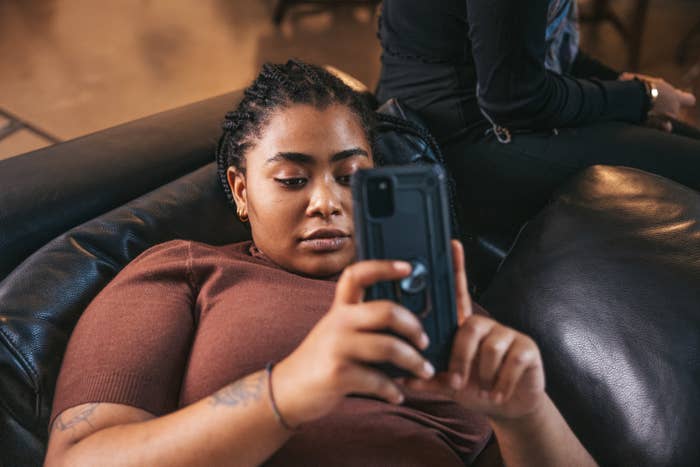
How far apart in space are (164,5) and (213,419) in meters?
3.89

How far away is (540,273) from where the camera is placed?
3.34ft

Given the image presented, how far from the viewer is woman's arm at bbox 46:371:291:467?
0.59 m

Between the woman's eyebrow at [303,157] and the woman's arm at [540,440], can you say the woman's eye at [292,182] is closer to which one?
the woman's eyebrow at [303,157]

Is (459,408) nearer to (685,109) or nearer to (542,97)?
(542,97)

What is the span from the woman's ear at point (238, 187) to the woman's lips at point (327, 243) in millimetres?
210

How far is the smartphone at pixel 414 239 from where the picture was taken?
0.55 m

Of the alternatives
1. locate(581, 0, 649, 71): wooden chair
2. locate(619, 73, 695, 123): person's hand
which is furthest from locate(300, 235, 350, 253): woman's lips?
locate(581, 0, 649, 71): wooden chair

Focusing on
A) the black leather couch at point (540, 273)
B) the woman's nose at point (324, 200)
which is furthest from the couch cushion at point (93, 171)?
the woman's nose at point (324, 200)

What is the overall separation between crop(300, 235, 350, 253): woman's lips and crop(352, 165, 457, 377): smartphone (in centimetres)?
33

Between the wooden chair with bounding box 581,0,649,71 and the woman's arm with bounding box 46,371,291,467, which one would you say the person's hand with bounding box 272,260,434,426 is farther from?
the wooden chair with bounding box 581,0,649,71

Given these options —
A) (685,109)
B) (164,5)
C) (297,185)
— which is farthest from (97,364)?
(164,5)

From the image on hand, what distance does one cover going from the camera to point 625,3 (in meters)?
4.05

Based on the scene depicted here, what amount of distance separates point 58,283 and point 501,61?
90 cm

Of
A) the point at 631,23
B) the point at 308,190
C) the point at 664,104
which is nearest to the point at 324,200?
the point at 308,190
